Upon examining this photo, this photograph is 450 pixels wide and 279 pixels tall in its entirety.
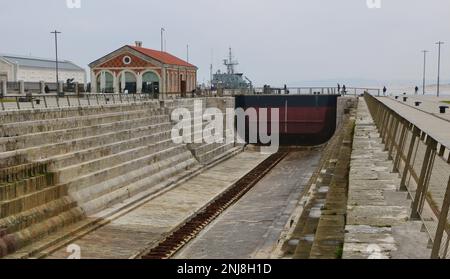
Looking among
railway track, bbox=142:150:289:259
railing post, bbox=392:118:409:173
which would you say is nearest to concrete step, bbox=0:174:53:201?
railway track, bbox=142:150:289:259

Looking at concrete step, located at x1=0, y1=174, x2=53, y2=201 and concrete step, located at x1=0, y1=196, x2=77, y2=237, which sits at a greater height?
concrete step, located at x1=0, y1=174, x2=53, y2=201

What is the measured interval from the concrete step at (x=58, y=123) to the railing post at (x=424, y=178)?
580 inches

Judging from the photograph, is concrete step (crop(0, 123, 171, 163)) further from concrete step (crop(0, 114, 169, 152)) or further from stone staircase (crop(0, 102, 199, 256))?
concrete step (crop(0, 114, 169, 152))

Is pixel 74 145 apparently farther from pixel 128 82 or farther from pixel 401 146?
pixel 128 82

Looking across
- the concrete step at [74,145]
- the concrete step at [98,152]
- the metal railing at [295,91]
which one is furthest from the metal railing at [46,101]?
Result: the metal railing at [295,91]

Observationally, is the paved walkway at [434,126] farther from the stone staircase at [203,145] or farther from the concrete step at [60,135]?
the stone staircase at [203,145]

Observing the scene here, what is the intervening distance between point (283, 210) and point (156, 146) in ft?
30.9

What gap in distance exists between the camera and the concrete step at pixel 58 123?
19109 millimetres

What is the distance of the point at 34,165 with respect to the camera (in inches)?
728

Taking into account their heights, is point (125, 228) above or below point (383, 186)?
below

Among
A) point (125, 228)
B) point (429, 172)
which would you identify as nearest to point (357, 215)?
point (429, 172)

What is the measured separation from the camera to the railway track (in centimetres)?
1725

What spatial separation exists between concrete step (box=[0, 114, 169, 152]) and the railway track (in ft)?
19.5
